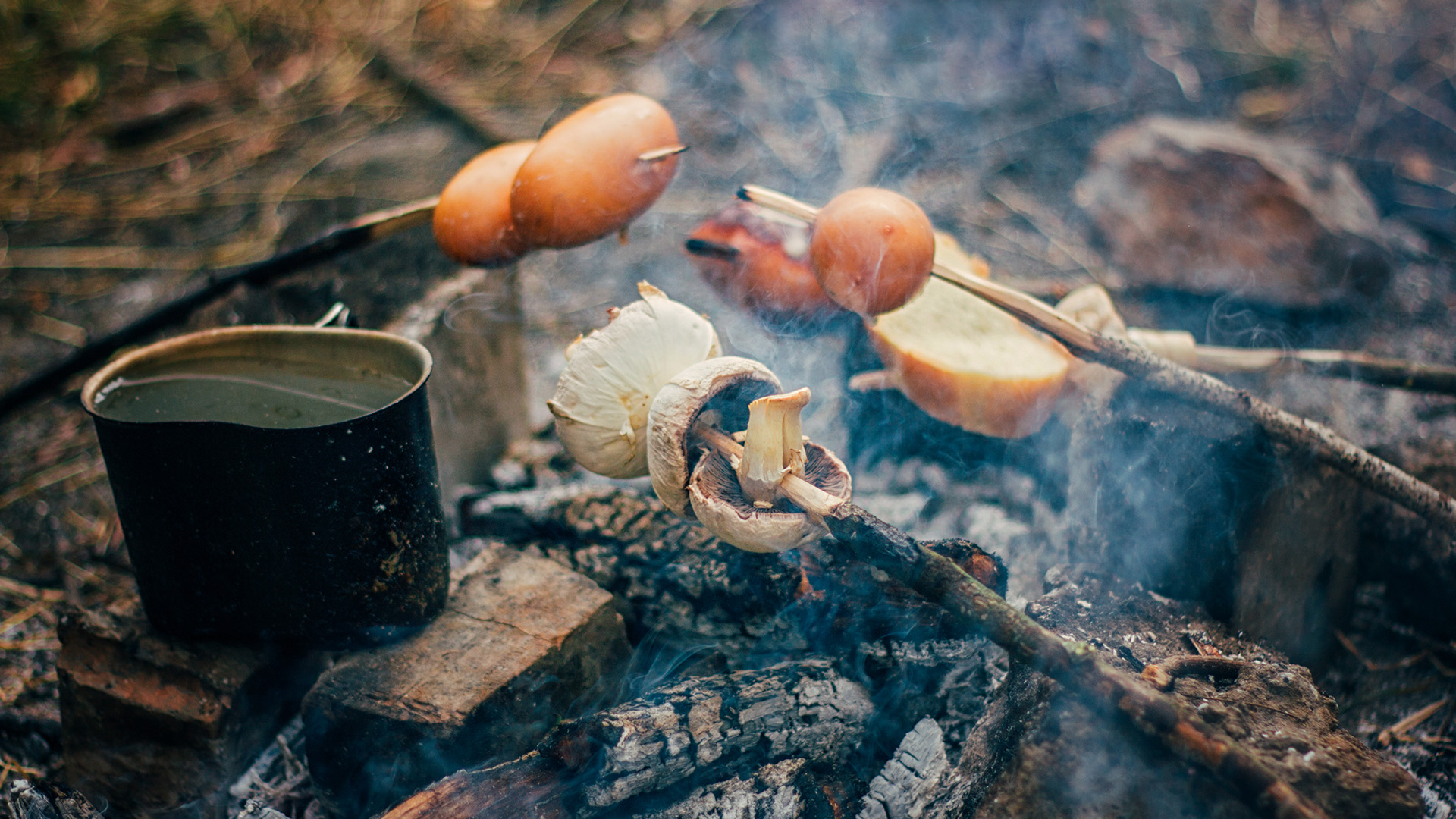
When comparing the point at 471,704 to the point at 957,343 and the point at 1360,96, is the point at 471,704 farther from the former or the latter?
the point at 1360,96

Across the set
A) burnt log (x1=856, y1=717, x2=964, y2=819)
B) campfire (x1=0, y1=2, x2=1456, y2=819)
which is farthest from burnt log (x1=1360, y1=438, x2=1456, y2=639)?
burnt log (x1=856, y1=717, x2=964, y2=819)

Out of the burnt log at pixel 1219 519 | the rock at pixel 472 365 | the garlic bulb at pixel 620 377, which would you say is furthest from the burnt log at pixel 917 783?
the rock at pixel 472 365

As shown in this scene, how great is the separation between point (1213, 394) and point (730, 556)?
4.28ft

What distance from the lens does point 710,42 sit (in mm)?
5574

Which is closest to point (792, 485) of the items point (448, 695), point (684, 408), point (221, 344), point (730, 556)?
point (684, 408)

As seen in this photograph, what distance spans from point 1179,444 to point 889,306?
2.79ft

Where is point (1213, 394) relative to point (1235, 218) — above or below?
above

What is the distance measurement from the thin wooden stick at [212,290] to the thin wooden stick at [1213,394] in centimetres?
110

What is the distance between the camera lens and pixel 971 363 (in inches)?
84.1

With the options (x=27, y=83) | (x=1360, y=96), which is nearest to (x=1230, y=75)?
(x=1360, y=96)

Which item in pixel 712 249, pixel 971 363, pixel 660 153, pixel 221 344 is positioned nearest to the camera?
pixel 221 344

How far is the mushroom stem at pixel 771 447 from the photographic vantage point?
4.81 feet

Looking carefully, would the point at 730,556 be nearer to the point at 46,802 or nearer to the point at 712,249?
the point at 712,249

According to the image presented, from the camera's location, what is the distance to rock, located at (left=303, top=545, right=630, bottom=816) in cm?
160
